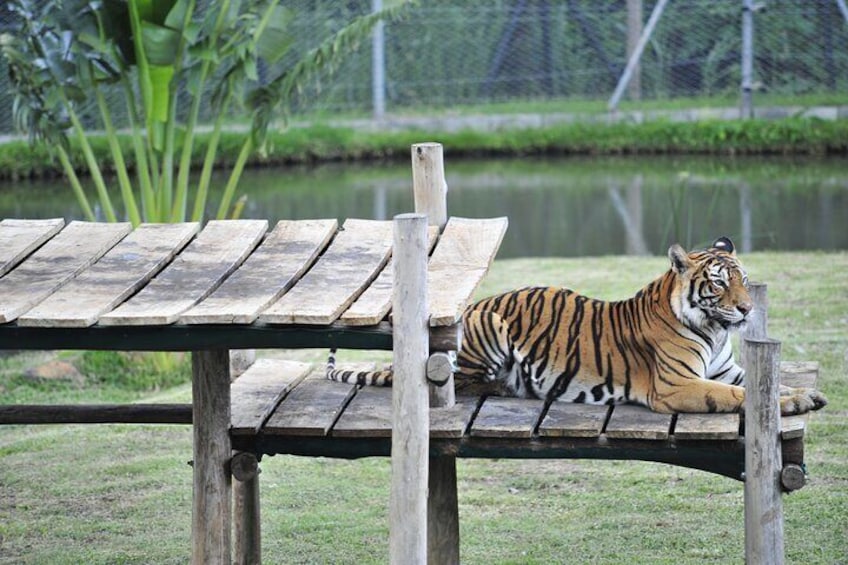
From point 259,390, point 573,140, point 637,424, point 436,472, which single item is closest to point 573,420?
point 637,424

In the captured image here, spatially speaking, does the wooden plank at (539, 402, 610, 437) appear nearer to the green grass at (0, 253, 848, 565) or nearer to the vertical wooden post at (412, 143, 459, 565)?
the vertical wooden post at (412, 143, 459, 565)

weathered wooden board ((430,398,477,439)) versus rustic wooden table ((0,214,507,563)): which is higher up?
rustic wooden table ((0,214,507,563))

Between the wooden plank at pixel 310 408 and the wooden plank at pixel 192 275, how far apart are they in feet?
1.87

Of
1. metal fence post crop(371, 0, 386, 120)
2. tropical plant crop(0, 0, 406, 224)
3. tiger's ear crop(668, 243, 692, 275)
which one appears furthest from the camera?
metal fence post crop(371, 0, 386, 120)

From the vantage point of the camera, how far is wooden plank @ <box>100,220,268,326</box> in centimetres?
375

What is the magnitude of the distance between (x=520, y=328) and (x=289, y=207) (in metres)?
8.63

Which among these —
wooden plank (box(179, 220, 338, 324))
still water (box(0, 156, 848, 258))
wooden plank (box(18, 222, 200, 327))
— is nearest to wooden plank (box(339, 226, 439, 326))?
wooden plank (box(179, 220, 338, 324))

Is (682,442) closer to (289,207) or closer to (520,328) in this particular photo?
(520,328)

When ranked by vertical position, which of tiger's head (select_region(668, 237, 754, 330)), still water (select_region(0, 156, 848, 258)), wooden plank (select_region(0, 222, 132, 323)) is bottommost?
still water (select_region(0, 156, 848, 258))

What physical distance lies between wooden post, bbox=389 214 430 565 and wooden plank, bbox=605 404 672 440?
0.64 meters

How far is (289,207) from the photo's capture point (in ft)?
43.8

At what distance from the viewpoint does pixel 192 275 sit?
164 inches

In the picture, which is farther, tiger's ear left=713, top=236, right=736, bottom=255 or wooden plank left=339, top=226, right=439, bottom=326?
tiger's ear left=713, top=236, right=736, bottom=255

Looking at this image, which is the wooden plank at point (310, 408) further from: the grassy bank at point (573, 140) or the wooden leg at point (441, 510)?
the grassy bank at point (573, 140)
